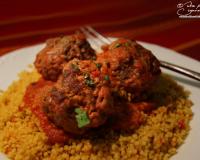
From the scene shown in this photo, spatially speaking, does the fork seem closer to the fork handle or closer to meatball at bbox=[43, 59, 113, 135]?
the fork handle

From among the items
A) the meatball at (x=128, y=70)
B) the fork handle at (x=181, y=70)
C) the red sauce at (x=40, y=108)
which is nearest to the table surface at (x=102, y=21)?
the fork handle at (x=181, y=70)

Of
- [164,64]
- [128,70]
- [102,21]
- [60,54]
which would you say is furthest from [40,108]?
[102,21]

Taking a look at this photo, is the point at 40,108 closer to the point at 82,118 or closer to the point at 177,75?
the point at 82,118

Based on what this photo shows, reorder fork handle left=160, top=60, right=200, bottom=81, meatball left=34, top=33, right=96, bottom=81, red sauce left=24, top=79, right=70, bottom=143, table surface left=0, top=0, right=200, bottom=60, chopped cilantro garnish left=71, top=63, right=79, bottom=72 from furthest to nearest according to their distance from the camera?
table surface left=0, top=0, right=200, bottom=60 < fork handle left=160, top=60, right=200, bottom=81 < meatball left=34, top=33, right=96, bottom=81 < red sauce left=24, top=79, right=70, bottom=143 < chopped cilantro garnish left=71, top=63, right=79, bottom=72

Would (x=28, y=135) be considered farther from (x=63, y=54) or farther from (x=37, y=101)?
(x=63, y=54)

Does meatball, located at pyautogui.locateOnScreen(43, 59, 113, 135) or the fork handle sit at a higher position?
meatball, located at pyautogui.locateOnScreen(43, 59, 113, 135)

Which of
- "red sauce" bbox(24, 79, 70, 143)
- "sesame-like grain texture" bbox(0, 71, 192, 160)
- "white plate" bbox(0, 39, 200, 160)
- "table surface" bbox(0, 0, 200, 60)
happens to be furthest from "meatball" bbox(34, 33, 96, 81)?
"table surface" bbox(0, 0, 200, 60)
